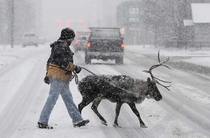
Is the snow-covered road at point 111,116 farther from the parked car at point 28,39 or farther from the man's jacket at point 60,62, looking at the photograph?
the parked car at point 28,39

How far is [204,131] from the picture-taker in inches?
300

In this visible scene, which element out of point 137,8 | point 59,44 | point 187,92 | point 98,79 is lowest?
point 187,92

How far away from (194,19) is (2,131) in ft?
Result: 145

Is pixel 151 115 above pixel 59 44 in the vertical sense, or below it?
below

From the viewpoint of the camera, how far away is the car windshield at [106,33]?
72.9 feet

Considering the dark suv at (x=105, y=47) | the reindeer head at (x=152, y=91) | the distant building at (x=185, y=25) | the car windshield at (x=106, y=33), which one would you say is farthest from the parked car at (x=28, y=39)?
the reindeer head at (x=152, y=91)

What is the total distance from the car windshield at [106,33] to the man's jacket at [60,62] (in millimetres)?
14980

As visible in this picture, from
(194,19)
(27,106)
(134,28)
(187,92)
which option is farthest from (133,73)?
(134,28)

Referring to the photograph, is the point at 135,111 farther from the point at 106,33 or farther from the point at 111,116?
the point at 106,33

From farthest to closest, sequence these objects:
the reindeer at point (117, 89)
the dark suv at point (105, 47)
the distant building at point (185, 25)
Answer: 1. the distant building at point (185, 25)
2. the dark suv at point (105, 47)
3. the reindeer at point (117, 89)

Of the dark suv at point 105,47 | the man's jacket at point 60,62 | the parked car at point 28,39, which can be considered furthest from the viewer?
the parked car at point 28,39

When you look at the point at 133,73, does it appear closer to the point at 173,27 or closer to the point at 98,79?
the point at 98,79

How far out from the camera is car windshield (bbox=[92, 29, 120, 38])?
72.9 ft

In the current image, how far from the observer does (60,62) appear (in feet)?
23.6
